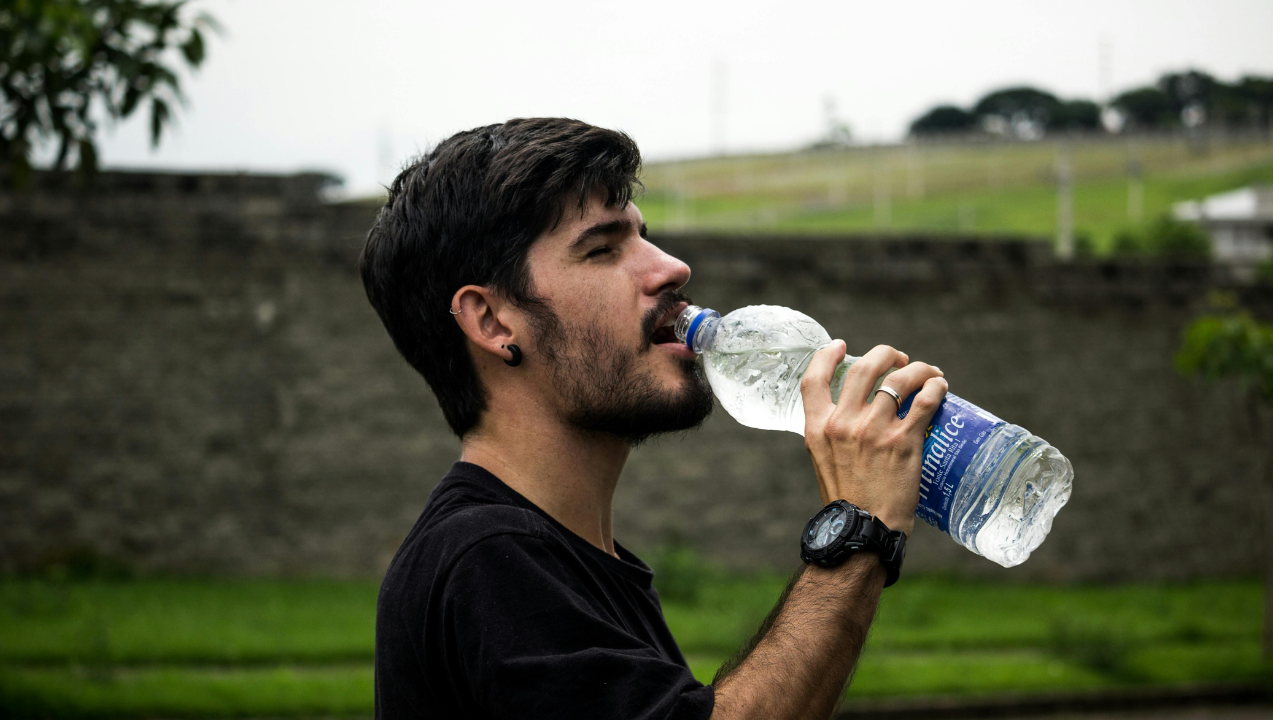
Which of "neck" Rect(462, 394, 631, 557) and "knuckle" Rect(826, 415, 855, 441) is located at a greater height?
"knuckle" Rect(826, 415, 855, 441)

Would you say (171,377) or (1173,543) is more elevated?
(171,377)

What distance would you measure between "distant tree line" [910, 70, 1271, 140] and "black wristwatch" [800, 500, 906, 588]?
3291cm

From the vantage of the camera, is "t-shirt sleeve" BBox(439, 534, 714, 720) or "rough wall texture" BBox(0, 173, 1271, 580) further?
"rough wall texture" BBox(0, 173, 1271, 580)

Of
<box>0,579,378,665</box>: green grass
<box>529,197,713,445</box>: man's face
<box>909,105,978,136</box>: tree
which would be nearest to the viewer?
<box>529,197,713,445</box>: man's face

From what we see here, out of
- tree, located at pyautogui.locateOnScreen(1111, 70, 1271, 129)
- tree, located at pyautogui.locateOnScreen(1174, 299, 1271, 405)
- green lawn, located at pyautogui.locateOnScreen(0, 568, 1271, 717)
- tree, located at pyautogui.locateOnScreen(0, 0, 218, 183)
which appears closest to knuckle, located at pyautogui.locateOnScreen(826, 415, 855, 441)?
tree, located at pyautogui.locateOnScreen(0, 0, 218, 183)

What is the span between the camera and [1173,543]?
1282 cm

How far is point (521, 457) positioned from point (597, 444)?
0.44ft

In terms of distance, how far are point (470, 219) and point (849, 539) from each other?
0.81 m

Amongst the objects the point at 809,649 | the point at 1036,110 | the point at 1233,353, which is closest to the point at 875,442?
the point at 809,649

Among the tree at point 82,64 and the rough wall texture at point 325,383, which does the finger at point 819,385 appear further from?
the rough wall texture at point 325,383

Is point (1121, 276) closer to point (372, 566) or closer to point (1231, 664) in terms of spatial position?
point (1231, 664)

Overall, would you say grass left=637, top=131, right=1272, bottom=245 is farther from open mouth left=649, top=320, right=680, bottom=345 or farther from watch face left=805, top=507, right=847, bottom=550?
watch face left=805, top=507, right=847, bottom=550

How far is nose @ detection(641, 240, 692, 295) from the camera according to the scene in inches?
72.0

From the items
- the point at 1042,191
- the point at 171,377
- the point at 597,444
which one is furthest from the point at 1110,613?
the point at 1042,191
